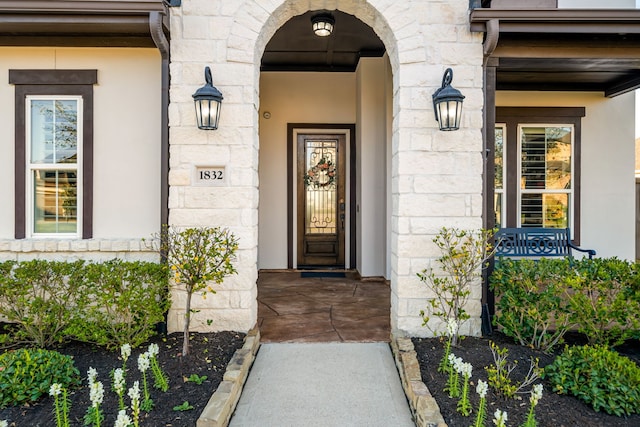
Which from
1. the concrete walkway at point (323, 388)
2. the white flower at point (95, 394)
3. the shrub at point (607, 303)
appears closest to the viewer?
the white flower at point (95, 394)

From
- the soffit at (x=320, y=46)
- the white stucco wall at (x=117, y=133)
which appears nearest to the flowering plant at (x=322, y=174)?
the soffit at (x=320, y=46)

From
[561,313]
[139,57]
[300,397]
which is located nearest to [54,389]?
[300,397]

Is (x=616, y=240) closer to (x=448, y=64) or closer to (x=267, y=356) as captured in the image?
(x=448, y=64)

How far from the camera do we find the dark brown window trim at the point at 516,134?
18.4ft

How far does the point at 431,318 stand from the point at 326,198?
3.72m

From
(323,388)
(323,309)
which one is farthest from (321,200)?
(323,388)

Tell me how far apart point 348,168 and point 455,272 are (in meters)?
3.77

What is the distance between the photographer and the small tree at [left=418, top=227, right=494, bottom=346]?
3275 mm

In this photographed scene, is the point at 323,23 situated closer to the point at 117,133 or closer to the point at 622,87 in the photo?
the point at 117,133

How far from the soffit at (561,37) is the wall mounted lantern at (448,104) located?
0.50 m

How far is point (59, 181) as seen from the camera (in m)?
4.09

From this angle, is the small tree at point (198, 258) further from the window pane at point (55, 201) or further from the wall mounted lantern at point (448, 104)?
the wall mounted lantern at point (448, 104)

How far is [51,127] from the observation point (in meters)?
4.08

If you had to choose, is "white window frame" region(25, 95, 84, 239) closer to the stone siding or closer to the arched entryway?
the stone siding
